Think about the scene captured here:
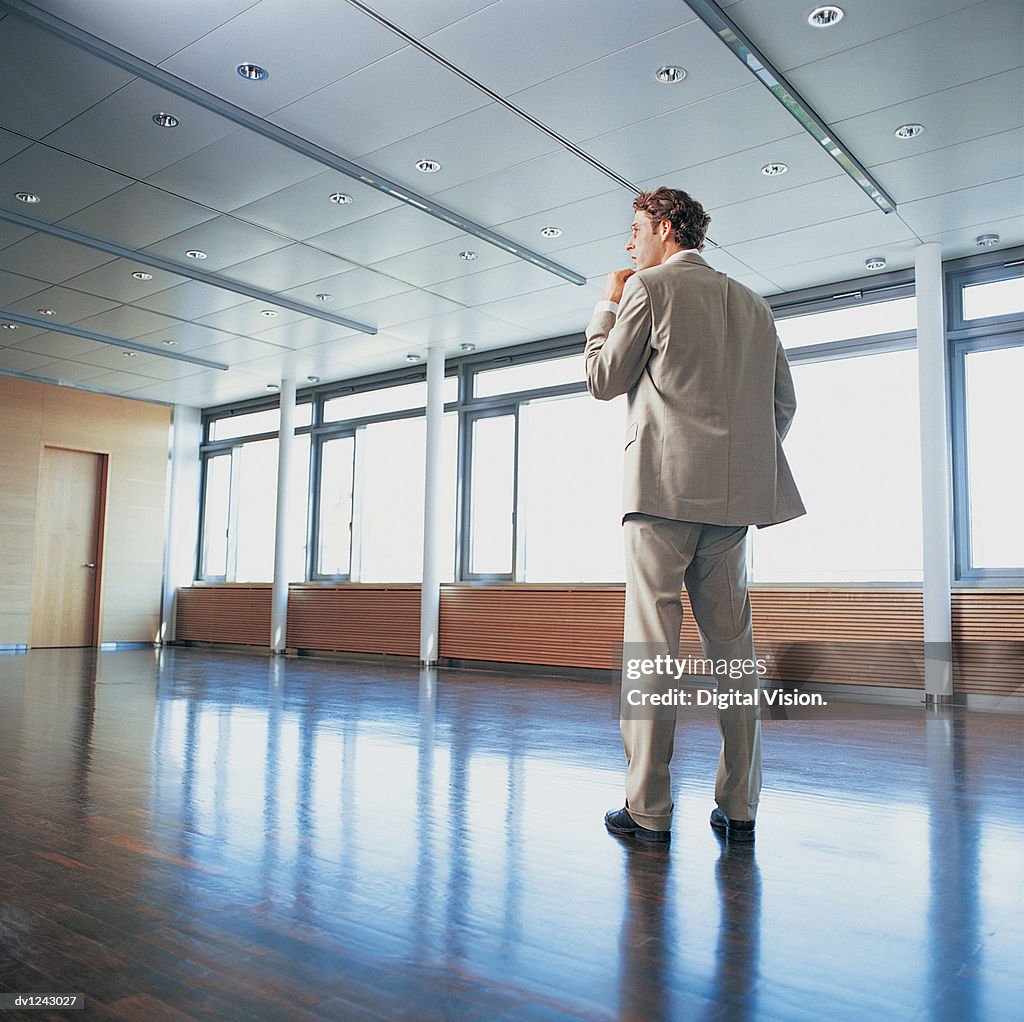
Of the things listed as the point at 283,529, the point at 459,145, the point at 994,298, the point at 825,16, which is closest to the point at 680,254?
the point at 825,16

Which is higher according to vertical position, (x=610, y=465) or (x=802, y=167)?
(x=802, y=167)

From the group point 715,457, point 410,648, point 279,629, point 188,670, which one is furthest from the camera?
point 279,629

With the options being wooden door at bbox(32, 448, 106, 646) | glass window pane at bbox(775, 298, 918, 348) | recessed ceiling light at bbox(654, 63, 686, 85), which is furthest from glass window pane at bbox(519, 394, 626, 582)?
wooden door at bbox(32, 448, 106, 646)

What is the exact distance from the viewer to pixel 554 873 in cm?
197

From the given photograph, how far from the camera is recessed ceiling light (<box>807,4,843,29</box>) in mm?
4121

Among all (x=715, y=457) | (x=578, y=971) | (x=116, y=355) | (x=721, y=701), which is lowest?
(x=578, y=971)

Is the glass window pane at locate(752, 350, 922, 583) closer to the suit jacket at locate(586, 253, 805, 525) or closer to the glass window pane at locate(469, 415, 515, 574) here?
the glass window pane at locate(469, 415, 515, 574)

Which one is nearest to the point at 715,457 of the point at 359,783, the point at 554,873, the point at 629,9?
the point at 554,873

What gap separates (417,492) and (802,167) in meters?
5.69

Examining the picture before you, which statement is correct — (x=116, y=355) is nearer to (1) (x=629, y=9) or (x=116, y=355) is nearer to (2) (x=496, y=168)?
(2) (x=496, y=168)

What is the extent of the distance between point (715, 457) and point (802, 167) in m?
3.93

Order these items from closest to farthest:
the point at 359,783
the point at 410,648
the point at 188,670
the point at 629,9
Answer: the point at 359,783
the point at 629,9
the point at 188,670
the point at 410,648

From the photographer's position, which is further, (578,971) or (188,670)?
(188,670)
